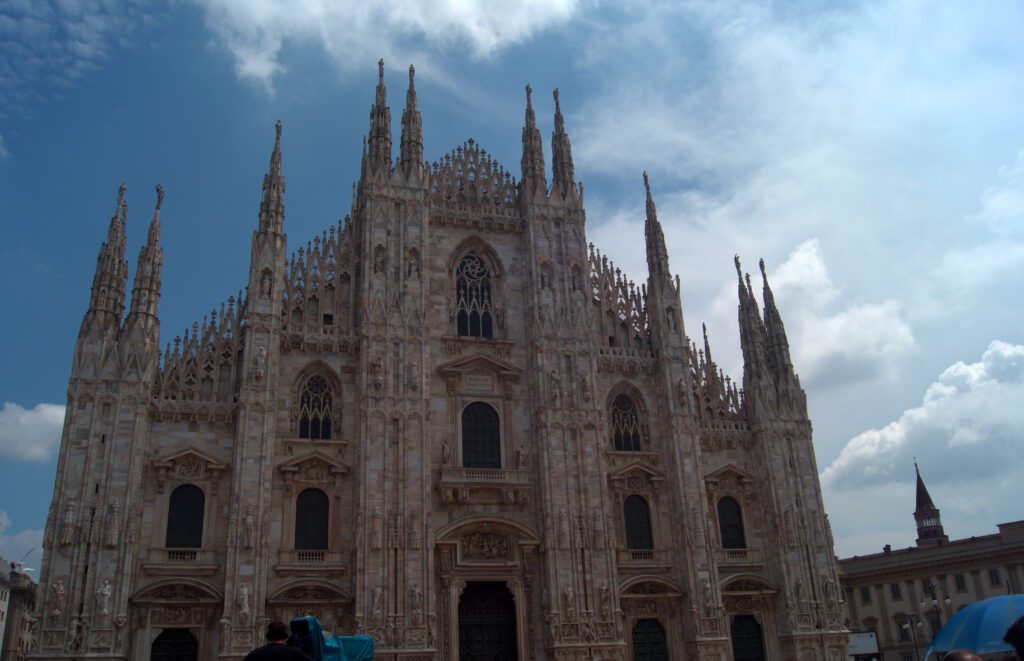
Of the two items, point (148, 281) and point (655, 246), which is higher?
point (655, 246)

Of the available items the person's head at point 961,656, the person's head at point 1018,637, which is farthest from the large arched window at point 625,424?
the person's head at point 961,656

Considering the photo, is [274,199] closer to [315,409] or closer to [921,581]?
[315,409]

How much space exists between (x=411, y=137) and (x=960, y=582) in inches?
1841

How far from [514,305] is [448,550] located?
33.7 ft

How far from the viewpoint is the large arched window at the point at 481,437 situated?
31672 mm

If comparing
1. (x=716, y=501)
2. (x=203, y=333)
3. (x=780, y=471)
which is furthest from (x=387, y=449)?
(x=780, y=471)

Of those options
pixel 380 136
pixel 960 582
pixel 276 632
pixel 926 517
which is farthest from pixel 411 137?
pixel 926 517

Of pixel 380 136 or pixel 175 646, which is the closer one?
pixel 175 646

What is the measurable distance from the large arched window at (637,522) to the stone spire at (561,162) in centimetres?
1315

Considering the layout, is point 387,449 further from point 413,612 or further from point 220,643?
point 220,643

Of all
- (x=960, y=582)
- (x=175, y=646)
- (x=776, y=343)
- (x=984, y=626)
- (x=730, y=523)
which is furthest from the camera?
(x=960, y=582)

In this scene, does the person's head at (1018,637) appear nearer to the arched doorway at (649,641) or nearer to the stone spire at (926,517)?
the arched doorway at (649,641)

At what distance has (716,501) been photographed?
33.9 metres

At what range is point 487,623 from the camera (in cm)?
2994
